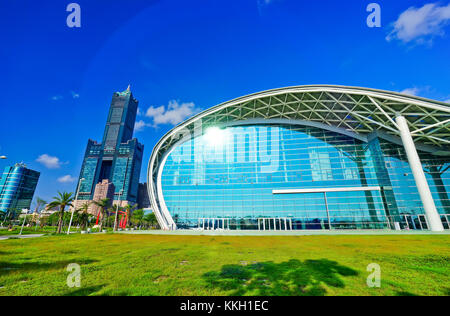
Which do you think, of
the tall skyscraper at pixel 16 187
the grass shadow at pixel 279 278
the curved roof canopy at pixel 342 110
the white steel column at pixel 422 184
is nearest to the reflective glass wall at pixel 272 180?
the curved roof canopy at pixel 342 110

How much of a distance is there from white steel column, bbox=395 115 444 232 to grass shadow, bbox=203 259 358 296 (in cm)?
2881

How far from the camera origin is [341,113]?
120 feet

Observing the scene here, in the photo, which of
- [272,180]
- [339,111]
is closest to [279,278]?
[272,180]

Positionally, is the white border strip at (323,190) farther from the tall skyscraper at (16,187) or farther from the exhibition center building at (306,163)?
the tall skyscraper at (16,187)

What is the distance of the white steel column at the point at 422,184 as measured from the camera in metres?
24.1

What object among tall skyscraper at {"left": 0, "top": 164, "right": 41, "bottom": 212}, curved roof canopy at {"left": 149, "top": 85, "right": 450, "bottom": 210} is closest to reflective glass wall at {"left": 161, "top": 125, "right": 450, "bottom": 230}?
curved roof canopy at {"left": 149, "top": 85, "right": 450, "bottom": 210}

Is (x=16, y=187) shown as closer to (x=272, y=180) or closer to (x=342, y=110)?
(x=272, y=180)

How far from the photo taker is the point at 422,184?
2558 centimetres

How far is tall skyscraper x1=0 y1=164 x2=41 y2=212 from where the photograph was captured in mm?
127062

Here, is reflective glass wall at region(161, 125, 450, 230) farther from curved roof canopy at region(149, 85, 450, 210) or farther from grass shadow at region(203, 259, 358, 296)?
grass shadow at region(203, 259, 358, 296)

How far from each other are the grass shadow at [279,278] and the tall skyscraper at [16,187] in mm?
188198

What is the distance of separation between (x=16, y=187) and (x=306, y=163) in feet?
632

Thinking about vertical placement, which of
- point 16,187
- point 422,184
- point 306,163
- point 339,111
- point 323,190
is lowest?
point 422,184
